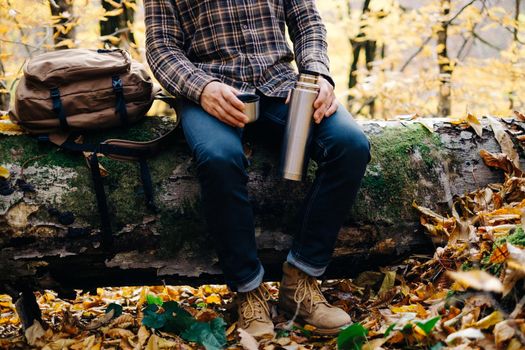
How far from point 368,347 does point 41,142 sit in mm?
1764

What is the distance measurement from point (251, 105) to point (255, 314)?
37.4 inches

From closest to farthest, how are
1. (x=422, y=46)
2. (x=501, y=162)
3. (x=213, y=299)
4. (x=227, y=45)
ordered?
1. (x=227, y=45)
2. (x=501, y=162)
3. (x=213, y=299)
4. (x=422, y=46)

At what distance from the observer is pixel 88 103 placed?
2449 millimetres

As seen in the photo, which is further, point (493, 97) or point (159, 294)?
point (493, 97)

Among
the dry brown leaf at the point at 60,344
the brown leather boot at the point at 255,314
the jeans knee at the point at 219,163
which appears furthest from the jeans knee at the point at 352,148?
the dry brown leaf at the point at 60,344

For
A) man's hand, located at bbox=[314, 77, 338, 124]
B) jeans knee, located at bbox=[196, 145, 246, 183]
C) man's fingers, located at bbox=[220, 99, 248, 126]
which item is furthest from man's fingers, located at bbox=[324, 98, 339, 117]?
jeans knee, located at bbox=[196, 145, 246, 183]

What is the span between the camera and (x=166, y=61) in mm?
2611

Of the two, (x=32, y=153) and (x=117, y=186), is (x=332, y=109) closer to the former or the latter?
(x=117, y=186)

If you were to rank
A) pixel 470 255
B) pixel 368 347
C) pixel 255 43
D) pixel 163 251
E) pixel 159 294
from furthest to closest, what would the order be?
pixel 159 294, pixel 255 43, pixel 163 251, pixel 470 255, pixel 368 347

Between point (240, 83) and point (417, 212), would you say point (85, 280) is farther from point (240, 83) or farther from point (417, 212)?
point (417, 212)

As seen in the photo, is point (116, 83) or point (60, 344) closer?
point (60, 344)

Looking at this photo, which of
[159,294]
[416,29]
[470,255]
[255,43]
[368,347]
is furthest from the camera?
[416,29]

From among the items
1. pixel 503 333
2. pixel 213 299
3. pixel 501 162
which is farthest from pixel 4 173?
pixel 501 162

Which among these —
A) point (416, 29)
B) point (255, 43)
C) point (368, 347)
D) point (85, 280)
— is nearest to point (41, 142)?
point (85, 280)
